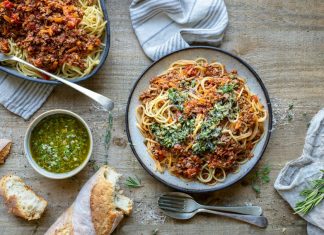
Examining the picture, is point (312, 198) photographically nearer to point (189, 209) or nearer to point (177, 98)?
point (189, 209)

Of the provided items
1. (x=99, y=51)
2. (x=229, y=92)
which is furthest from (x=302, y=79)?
(x=99, y=51)

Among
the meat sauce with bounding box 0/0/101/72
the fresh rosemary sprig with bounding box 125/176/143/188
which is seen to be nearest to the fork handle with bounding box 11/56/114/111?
the meat sauce with bounding box 0/0/101/72

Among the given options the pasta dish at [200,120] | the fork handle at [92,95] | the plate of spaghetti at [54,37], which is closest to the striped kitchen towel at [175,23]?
the pasta dish at [200,120]

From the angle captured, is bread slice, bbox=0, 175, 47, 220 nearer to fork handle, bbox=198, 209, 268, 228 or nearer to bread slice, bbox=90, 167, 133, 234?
bread slice, bbox=90, 167, 133, 234

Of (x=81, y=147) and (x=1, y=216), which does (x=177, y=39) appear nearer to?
(x=81, y=147)

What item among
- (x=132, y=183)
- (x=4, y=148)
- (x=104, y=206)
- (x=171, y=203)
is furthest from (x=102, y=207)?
(x=4, y=148)
